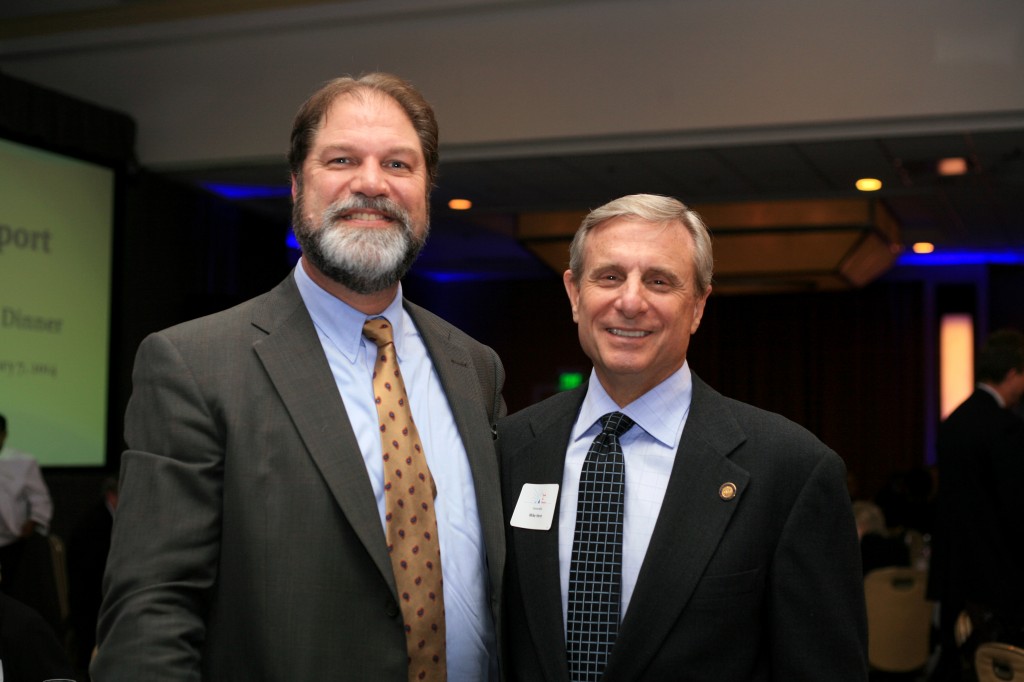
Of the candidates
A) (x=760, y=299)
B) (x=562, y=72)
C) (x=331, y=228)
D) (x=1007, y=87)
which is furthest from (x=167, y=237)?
(x=760, y=299)

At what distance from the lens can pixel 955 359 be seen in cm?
1286

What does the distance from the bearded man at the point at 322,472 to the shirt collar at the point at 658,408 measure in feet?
0.66

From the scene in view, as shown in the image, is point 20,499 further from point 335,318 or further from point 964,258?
point 964,258

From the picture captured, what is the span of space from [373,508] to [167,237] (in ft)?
22.7

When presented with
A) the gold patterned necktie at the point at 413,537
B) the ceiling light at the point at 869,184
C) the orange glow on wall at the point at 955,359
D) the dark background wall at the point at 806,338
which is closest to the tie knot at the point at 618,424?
the gold patterned necktie at the point at 413,537

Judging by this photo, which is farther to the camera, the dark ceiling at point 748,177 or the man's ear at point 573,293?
the dark ceiling at point 748,177

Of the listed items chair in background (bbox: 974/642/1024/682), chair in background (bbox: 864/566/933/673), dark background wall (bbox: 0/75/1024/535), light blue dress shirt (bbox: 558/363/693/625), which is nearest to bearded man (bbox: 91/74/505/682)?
light blue dress shirt (bbox: 558/363/693/625)

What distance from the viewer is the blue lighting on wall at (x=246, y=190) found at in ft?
27.9

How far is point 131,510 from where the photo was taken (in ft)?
5.19

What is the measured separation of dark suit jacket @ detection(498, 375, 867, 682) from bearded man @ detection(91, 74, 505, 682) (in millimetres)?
201

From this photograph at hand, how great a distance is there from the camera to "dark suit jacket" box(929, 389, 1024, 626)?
4648 millimetres

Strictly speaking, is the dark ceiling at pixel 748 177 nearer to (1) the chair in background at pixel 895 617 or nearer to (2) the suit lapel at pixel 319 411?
(1) the chair in background at pixel 895 617

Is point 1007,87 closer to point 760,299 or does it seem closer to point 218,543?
point 218,543

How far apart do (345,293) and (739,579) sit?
2.63 ft
